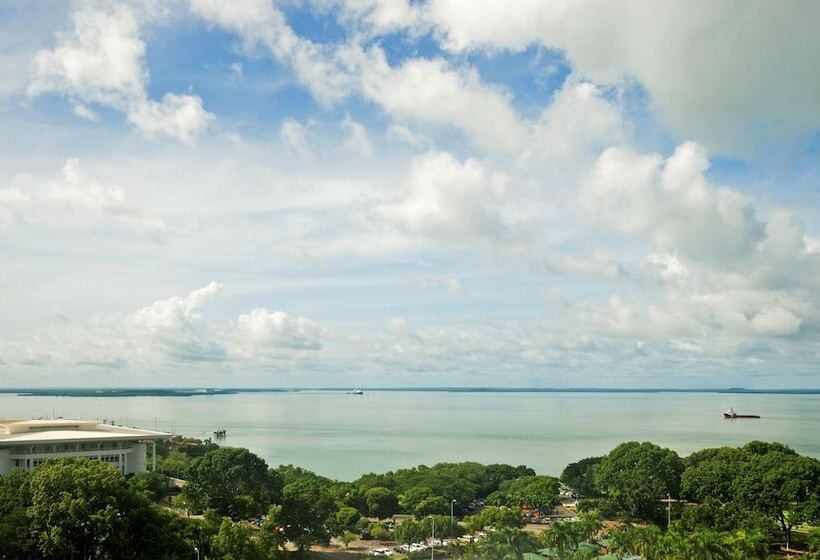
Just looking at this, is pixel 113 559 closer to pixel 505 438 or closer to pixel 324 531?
pixel 324 531

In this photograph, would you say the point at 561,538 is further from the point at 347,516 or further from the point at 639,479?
the point at 347,516

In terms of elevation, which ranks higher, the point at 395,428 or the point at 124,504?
the point at 124,504

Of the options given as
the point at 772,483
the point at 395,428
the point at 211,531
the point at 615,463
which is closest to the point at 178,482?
the point at 211,531

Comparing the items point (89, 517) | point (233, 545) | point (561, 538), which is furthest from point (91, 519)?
point (561, 538)

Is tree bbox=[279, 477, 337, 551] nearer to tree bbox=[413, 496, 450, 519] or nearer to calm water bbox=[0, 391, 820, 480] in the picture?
tree bbox=[413, 496, 450, 519]

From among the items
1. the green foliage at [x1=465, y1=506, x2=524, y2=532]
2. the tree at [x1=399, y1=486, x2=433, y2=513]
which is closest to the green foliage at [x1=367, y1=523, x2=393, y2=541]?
the tree at [x1=399, y1=486, x2=433, y2=513]

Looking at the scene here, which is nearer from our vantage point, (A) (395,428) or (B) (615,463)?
(B) (615,463)
